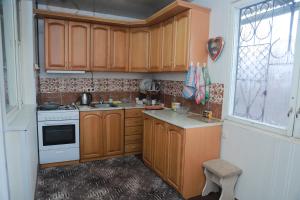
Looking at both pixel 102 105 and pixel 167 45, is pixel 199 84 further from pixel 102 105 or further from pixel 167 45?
pixel 102 105

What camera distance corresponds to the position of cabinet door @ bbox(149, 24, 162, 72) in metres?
3.10

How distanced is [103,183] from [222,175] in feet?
4.69

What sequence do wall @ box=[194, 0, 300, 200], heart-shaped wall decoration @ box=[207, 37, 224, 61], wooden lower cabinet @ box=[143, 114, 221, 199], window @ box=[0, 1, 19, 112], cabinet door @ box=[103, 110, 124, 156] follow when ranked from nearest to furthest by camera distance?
wall @ box=[194, 0, 300, 200], window @ box=[0, 1, 19, 112], wooden lower cabinet @ box=[143, 114, 221, 199], heart-shaped wall decoration @ box=[207, 37, 224, 61], cabinet door @ box=[103, 110, 124, 156]

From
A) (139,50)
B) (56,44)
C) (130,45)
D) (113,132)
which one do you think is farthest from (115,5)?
(113,132)

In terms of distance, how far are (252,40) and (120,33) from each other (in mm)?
2107

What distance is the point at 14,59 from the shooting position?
2186 mm

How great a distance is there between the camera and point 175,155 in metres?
2.26

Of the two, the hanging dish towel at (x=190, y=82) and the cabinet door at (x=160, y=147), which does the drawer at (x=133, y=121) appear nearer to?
the cabinet door at (x=160, y=147)

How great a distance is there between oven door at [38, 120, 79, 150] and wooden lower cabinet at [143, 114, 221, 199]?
1312mm

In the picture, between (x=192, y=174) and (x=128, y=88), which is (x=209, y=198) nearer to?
(x=192, y=174)

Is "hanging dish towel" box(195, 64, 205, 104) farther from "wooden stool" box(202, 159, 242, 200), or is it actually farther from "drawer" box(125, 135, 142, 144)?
"drawer" box(125, 135, 142, 144)

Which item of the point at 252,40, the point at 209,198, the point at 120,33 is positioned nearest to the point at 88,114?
the point at 120,33

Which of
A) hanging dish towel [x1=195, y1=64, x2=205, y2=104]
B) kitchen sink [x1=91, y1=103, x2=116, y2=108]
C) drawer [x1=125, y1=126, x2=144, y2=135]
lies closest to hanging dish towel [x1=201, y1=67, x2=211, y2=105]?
hanging dish towel [x1=195, y1=64, x2=205, y2=104]

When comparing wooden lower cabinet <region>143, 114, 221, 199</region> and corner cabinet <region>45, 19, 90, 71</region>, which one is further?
corner cabinet <region>45, 19, 90, 71</region>
